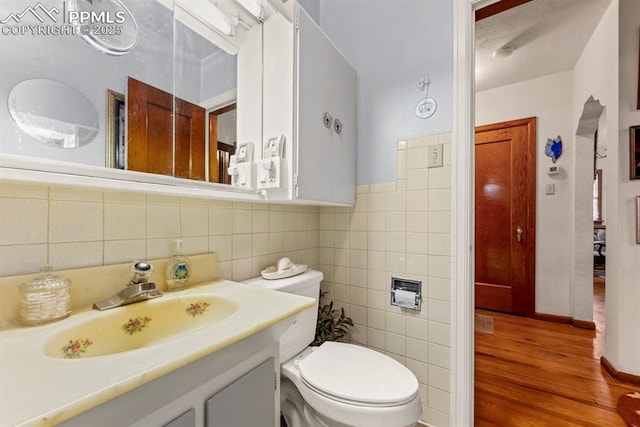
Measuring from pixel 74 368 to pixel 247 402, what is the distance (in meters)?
0.40

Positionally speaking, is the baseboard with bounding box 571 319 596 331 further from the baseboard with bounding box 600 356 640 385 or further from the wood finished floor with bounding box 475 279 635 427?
the baseboard with bounding box 600 356 640 385

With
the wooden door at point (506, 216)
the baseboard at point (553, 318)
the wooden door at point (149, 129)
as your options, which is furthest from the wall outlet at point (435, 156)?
the baseboard at point (553, 318)

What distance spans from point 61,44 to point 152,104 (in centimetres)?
24

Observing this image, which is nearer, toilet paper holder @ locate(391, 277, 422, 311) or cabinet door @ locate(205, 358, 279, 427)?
cabinet door @ locate(205, 358, 279, 427)

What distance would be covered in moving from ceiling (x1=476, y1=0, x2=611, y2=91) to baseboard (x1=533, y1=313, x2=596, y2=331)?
2447 mm

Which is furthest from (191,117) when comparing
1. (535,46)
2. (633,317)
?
(535,46)

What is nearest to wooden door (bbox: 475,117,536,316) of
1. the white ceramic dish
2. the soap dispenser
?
the white ceramic dish

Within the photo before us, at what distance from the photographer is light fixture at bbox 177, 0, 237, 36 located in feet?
3.27

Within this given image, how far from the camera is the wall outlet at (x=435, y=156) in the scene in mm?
1312

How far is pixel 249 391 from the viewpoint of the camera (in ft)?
2.25

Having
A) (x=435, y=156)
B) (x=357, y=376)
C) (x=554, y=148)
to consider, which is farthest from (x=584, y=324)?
(x=357, y=376)

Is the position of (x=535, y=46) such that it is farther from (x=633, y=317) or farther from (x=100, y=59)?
(x=100, y=59)

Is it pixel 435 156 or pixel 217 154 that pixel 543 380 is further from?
pixel 217 154

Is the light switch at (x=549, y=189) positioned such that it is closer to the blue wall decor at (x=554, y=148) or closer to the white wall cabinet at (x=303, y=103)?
the blue wall decor at (x=554, y=148)
